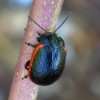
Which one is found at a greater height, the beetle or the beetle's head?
the beetle's head

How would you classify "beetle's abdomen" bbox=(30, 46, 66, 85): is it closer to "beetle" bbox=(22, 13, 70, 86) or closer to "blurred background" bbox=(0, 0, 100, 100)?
"beetle" bbox=(22, 13, 70, 86)

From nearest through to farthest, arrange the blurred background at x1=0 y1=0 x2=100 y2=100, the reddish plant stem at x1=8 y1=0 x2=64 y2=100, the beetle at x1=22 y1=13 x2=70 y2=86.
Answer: the reddish plant stem at x1=8 y1=0 x2=64 y2=100, the beetle at x1=22 y1=13 x2=70 y2=86, the blurred background at x1=0 y1=0 x2=100 y2=100

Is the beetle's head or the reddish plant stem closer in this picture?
the reddish plant stem

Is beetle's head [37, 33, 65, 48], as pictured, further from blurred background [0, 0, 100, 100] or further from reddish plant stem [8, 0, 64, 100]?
blurred background [0, 0, 100, 100]

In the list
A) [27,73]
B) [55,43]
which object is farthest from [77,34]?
[27,73]

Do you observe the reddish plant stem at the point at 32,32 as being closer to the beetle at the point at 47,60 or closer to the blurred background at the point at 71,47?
the beetle at the point at 47,60

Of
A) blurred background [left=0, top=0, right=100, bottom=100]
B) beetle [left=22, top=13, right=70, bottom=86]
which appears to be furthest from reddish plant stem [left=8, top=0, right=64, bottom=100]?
blurred background [left=0, top=0, right=100, bottom=100]

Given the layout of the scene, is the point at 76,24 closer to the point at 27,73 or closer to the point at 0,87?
the point at 0,87

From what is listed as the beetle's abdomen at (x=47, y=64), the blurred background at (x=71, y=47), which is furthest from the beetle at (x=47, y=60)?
the blurred background at (x=71, y=47)

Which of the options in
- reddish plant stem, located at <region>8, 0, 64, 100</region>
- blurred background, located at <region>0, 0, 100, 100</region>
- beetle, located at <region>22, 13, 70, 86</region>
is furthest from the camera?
blurred background, located at <region>0, 0, 100, 100</region>
